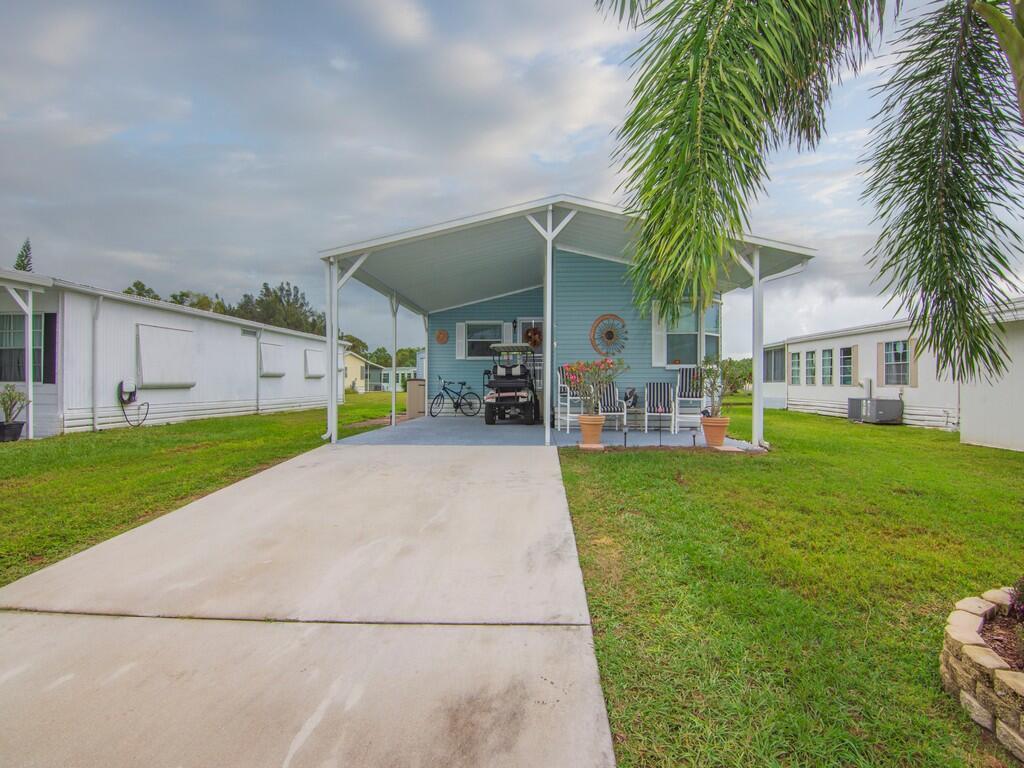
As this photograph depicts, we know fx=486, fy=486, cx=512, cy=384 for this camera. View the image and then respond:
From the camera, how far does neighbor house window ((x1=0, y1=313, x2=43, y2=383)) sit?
28.9ft

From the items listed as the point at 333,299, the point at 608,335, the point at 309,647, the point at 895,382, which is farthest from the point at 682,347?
the point at 309,647

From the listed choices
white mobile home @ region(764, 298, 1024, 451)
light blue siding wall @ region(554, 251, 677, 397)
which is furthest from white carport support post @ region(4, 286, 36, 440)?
white mobile home @ region(764, 298, 1024, 451)

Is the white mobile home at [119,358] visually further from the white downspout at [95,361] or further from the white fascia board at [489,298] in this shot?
the white fascia board at [489,298]

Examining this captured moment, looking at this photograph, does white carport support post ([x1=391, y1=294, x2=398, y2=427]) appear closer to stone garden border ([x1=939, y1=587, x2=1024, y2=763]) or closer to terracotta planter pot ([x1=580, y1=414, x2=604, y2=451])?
terracotta planter pot ([x1=580, y1=414, x2=604, y2=451])

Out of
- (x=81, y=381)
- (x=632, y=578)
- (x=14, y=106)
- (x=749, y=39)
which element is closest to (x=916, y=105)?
(x=749, y=39)

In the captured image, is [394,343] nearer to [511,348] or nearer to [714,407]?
[511,348]

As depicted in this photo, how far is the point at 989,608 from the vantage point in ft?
6.33

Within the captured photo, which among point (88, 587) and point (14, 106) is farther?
point (14, 106)

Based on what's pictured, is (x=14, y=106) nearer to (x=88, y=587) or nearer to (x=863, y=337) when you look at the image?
(x=88, y=587)

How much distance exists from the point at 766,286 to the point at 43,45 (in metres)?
11.7

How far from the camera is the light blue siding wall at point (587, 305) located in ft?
29.8

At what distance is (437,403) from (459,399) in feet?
2.06

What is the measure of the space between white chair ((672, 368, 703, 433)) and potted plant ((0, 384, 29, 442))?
1115cm

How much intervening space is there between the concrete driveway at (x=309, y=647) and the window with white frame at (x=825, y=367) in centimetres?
1423
